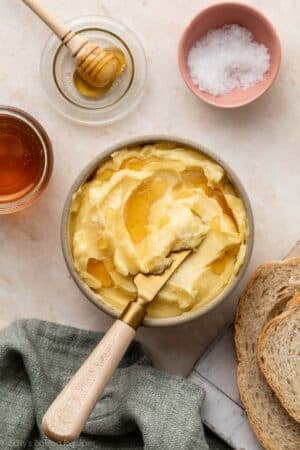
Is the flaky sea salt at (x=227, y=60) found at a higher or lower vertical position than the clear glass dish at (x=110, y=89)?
higher

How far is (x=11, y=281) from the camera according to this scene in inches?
79.0

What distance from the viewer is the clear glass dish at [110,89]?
78.1 inches

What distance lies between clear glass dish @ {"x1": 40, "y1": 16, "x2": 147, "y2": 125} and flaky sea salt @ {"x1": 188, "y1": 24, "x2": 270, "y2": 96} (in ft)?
0.43

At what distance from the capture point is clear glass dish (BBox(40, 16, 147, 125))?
1984 mm

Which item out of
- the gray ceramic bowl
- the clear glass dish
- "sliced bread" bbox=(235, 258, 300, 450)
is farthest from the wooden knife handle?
the clear glass dish

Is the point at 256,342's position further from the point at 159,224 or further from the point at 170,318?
the point at 159,224

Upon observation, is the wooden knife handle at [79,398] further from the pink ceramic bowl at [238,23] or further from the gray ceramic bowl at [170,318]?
the pink ceramic bowl at [238,23]

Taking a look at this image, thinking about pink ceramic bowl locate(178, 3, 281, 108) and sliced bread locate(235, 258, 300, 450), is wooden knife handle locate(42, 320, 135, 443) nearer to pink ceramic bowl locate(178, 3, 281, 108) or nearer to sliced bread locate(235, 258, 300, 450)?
sliced bread locate(235, 258, 300, 450)

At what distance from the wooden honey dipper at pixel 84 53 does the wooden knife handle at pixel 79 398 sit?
25.3 inches

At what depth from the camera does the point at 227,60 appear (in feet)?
6.40

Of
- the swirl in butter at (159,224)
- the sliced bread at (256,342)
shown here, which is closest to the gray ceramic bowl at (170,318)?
the swirl in butter at (159,224)

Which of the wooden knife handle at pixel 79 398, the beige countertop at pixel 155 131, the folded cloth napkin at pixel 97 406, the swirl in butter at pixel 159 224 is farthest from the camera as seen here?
the beige countertop at pixel 155 131

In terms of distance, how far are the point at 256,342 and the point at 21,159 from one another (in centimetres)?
67

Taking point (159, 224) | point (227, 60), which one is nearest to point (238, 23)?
point (227, 60)
